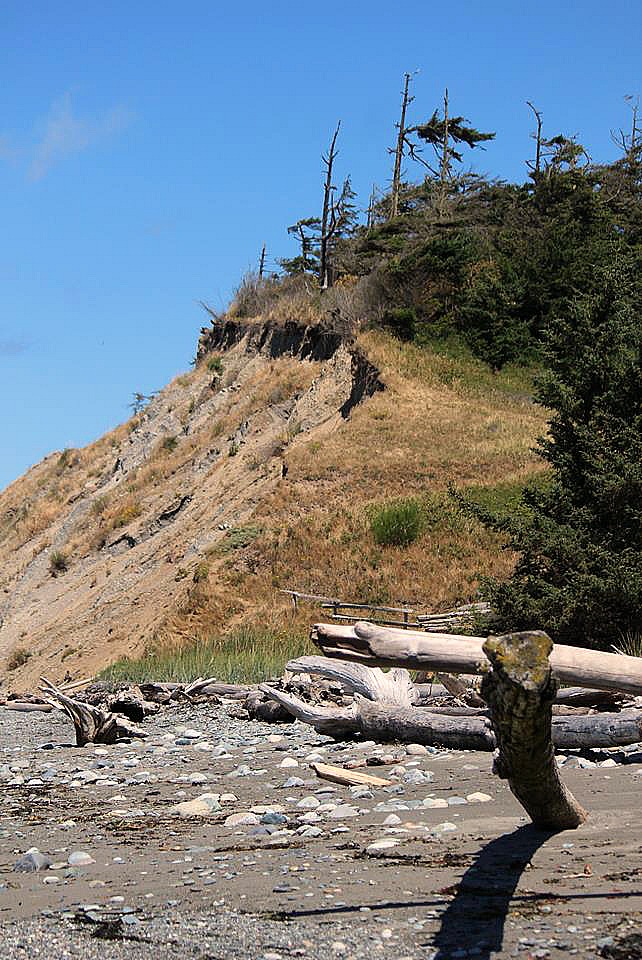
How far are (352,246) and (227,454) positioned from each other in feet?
77.3

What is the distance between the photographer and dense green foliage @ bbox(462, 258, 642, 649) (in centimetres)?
1706

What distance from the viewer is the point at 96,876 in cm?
538

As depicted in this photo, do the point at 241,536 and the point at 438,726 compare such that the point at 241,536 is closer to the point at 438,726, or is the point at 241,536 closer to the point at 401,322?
the point at 401,322


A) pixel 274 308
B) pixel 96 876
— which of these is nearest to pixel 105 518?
pixel 274 308

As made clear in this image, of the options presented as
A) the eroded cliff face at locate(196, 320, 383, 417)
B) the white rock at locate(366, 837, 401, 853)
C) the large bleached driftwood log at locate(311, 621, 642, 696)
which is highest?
the eroded cliff face at locate(196, 320, 383, 417)

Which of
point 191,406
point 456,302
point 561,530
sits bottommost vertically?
point 561,530

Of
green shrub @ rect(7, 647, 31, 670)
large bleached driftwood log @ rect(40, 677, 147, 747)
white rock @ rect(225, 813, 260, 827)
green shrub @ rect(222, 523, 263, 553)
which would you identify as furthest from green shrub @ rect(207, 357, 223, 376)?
white rock @ rect(225, 813, 260, 827)

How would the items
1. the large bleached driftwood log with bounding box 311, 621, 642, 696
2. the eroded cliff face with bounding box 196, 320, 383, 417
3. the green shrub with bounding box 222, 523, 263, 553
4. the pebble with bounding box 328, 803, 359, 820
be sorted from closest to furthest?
the large bleached driftwood log with bounding box 311, 621, 642, 696 < the pebble with bounding box 328, 803, 359, 820 < the green shrub with bounding box 222, 523, 263, 553 < the eroded cliff face with bounding box 196, 320, 383, 417

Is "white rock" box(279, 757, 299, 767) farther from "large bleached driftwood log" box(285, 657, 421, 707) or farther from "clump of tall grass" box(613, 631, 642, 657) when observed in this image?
"clump of tall grass" box(613, 631, 642, 657)

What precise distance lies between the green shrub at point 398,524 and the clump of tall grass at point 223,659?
14.8 ft

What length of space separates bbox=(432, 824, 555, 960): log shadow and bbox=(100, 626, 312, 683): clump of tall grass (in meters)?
11.6

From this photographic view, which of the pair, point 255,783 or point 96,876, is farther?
point 255,783

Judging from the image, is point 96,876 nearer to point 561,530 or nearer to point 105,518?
point 561,530

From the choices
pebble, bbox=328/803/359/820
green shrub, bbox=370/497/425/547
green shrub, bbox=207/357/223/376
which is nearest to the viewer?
pebble, bbox=328/803/359/820
